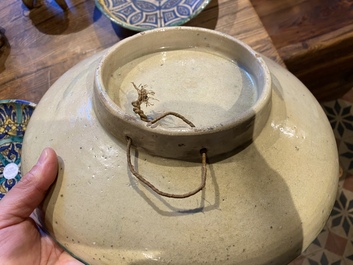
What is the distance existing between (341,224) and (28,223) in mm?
1388

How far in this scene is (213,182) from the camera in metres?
0.68

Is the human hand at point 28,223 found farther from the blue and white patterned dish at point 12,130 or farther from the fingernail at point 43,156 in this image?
the blue and white patterned dish at point 12,130

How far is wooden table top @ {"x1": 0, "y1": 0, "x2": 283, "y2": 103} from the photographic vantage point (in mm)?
1364

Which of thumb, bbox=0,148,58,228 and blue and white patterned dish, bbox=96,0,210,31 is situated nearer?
thumb, bbox=0,148,58,228

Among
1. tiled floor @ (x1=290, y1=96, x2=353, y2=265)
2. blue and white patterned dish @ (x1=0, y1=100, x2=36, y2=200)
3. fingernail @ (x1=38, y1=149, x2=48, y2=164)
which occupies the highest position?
fingernail @ (x1=38, y1=149, x2=48, y2=164)

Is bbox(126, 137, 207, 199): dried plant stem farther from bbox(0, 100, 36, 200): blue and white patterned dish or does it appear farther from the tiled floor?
the tiled floor

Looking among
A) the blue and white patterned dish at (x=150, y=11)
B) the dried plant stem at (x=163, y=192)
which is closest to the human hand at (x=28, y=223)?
the dried plant stem at (x=163, y=192)

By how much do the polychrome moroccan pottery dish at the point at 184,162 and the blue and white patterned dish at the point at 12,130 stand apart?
47 centimetres

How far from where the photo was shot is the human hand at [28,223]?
2.39ft

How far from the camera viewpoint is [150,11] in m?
1.48

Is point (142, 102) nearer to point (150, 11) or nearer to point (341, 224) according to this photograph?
point (150, 11)

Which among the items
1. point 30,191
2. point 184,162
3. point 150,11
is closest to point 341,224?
point 150,11

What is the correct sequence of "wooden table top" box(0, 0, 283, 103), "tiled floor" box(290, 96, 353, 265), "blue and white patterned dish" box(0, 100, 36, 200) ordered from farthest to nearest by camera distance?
"tiled floor" box(290, 96, 353, 265) → "wooden table top" box(0, 0, 283, 103) → "blue and white patterned dish" box(0, 100, 36, 200)

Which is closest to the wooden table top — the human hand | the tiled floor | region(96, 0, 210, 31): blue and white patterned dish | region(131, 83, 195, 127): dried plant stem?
region(96, 0, 210, 31): blue and white patterned dish
